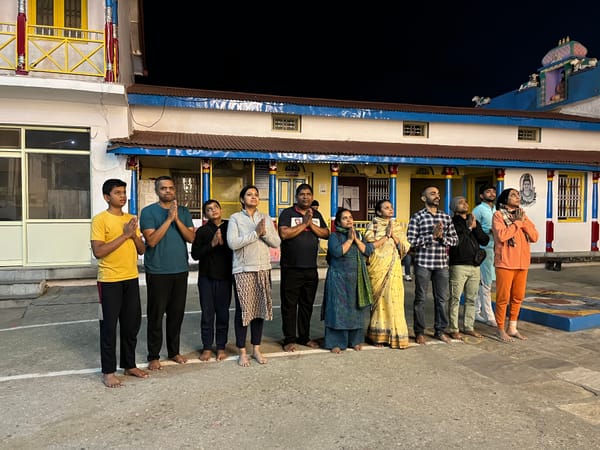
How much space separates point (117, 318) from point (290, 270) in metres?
1.77

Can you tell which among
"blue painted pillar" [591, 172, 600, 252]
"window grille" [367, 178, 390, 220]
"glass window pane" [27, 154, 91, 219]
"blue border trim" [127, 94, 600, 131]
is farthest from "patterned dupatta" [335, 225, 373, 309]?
"blue painted pillar" [591, 172, 600, 252]

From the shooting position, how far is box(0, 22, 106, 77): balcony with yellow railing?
9.05 meters

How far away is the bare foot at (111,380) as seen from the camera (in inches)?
156

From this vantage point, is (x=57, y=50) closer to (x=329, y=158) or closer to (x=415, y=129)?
(x=329, y=158)

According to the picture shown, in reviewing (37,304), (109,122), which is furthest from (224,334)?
(109,122)

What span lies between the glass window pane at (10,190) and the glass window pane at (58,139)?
498 mm

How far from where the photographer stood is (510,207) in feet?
18.0

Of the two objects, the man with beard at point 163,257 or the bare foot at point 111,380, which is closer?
the bare foot at point 111,380

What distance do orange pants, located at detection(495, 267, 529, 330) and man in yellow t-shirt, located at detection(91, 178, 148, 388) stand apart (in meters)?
4.00

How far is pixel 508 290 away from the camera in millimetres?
5383

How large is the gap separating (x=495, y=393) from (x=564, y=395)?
539 mm

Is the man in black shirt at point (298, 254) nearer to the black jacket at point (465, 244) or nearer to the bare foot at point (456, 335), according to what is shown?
the black jacket at point (465, 244)

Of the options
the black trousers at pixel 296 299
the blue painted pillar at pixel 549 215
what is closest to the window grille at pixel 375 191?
the blue painted pillar at pixel 549 215

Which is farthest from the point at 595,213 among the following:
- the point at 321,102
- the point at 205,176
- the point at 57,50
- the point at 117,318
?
the point at 57,50
